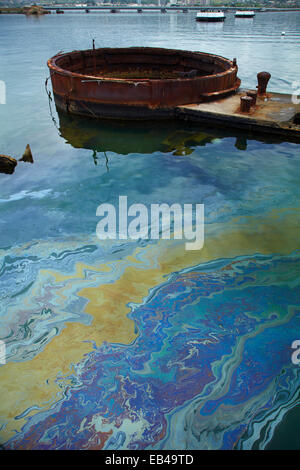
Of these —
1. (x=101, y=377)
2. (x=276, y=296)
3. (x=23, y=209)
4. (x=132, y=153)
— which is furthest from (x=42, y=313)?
(x=132, y=153)

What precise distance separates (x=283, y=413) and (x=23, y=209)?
265 inches

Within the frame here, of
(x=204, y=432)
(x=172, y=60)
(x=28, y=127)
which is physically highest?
(x=172, y=60)

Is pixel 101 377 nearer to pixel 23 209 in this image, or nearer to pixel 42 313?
pixel 42 313

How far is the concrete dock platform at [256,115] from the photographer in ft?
33.3

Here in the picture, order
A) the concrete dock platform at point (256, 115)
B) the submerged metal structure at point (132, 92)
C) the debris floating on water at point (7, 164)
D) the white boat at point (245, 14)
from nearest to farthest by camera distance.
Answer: the debris floating on water at point (7, 164) < the concrete dock platform at point (256, 115) < the submerged metal structure at point (132, 92) < the white boat at point (245, 14)

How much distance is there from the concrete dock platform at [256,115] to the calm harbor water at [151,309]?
1313mm

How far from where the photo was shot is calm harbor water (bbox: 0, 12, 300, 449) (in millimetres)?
3350

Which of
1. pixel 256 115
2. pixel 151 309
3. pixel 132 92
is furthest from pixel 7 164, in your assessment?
pixel 256 115

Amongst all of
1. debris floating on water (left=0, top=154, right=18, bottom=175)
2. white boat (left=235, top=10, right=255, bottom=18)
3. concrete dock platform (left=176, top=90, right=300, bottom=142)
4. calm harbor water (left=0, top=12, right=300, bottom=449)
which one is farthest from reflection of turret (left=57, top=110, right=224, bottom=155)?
white boat (left=235, top=10, right=255, bottom=18)

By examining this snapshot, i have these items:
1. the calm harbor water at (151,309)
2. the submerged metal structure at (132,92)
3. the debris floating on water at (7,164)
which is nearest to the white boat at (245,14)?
the submerged metal structure at (132,92)

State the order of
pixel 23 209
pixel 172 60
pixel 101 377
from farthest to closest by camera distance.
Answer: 1. pixel 172 60
2. pixel 23 209
3. pixel 101 377

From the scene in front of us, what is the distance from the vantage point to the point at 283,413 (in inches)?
135

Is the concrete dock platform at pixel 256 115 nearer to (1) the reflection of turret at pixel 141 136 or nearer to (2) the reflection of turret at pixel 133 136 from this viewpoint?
(1) the reflection of turret at pixel 141 136

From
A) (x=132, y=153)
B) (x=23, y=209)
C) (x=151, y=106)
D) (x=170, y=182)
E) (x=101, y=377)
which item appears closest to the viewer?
(x=101, y=377)
